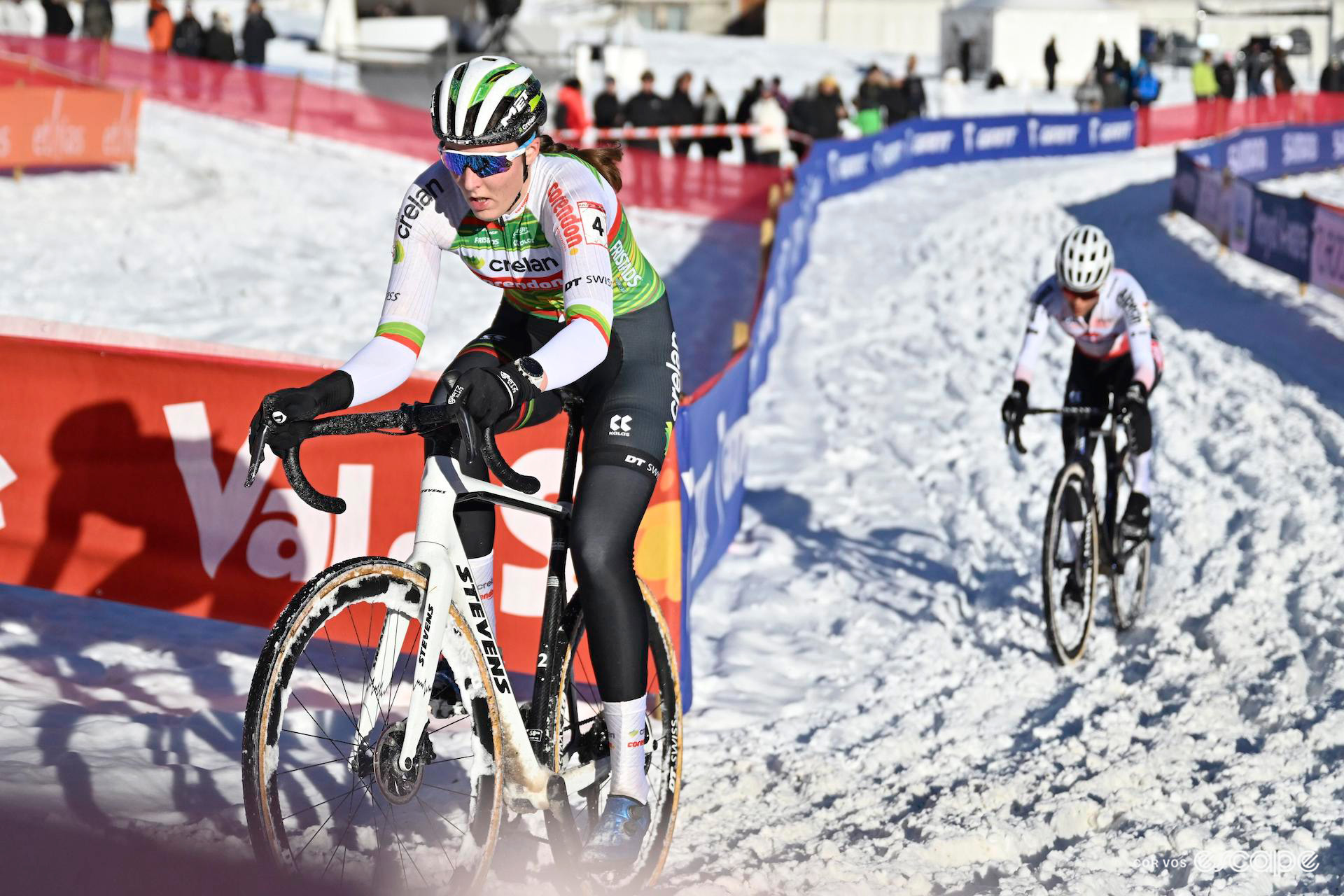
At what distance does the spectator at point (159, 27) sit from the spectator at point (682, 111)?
11.4 meters

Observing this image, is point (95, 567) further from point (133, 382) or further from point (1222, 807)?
point (1222, 807)

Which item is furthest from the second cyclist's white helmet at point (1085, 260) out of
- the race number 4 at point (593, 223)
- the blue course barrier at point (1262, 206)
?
the blue course barrier at point (1262, 206)

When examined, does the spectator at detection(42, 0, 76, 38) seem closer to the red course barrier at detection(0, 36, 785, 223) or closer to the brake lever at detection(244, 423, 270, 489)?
the red course barrier at detection(0, 36, 785, 223)

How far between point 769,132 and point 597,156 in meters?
19.4

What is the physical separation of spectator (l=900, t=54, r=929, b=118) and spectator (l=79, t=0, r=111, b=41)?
646 inches

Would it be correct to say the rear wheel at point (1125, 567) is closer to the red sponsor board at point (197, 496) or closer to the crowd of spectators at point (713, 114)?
the red sponsor board at point (197, 496)

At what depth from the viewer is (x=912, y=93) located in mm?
30391

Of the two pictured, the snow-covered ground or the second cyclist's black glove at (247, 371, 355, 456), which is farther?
the snow-covered ground

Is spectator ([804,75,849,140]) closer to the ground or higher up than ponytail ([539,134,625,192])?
higher up

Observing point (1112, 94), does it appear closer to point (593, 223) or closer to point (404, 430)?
point (593, 223)

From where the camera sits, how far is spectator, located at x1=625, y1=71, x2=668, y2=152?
22172 mm

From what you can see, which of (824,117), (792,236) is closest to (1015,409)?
(792,236)

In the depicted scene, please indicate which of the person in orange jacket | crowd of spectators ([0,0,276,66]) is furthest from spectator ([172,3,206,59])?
the person in orange jacket

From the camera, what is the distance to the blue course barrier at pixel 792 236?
684 cm
